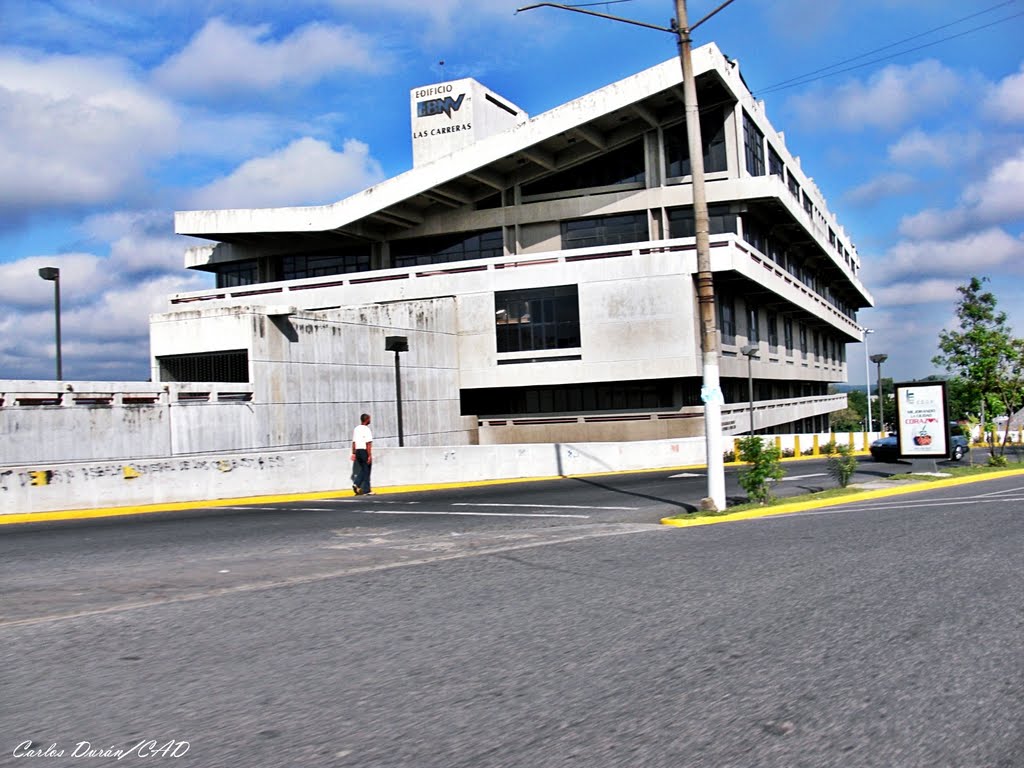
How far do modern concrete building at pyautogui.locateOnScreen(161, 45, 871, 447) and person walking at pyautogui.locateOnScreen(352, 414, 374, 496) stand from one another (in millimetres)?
8032

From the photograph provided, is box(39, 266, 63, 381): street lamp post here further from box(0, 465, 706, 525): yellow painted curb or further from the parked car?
the parked car

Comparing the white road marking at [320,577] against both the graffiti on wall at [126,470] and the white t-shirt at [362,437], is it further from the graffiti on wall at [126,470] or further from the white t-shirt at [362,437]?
the graffiti on wall at [126,470]

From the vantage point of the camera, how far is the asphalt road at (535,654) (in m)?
3.80

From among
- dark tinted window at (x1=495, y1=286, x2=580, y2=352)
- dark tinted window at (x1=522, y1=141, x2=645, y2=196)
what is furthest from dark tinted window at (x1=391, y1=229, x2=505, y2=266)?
dark tinted window at (x1=495, y1=286, x2=580, y2=352)

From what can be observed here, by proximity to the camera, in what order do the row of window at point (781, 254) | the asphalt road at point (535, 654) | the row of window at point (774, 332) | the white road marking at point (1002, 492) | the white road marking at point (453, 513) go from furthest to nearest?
the row of window at point (781, 254) < the row of window at point (774, 332) < the white road marking at point (1002, 492) < the white road marking at point (453, 513) < the asphalt road at point (535, 654)

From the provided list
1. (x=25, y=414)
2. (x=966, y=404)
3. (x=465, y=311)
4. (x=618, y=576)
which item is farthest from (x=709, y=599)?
(x=465, y=311)

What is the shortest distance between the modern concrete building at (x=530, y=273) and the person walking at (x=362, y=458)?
316 inches

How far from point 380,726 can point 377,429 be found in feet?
84.7

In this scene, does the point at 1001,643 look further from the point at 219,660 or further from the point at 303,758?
the point at 219,660

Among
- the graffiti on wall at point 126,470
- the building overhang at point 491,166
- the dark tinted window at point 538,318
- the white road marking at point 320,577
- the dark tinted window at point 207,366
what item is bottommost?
the white road marking at point 320,577

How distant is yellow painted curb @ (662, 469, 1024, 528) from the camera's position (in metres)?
12.6

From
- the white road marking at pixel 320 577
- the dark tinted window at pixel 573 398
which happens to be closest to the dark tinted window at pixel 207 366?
the dark tinted window at pixel 573 398

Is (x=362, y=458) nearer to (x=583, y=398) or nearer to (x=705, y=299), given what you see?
(x=705, y=299)

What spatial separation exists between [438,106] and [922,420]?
28.8 m
